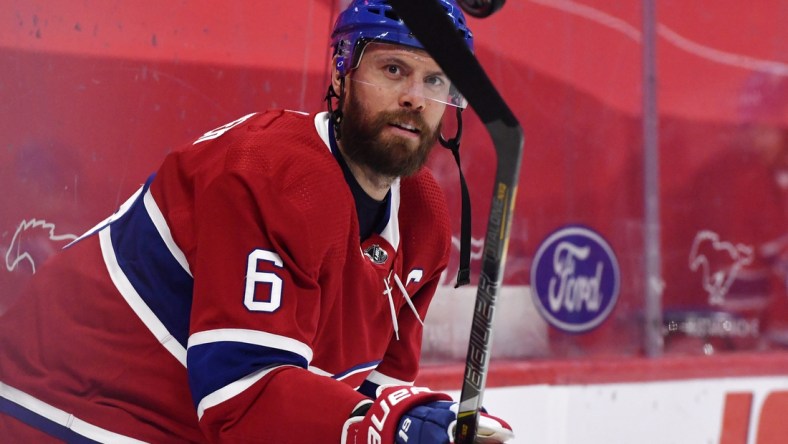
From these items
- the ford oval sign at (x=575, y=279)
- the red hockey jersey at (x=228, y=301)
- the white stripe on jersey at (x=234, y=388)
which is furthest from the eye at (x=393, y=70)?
the ford oval sign at (x=575, y=279)

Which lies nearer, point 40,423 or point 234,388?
point 234,388

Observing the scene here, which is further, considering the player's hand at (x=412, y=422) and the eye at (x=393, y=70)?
the eye at (x=393, y=70)

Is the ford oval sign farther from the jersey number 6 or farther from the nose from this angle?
the jersey number 6

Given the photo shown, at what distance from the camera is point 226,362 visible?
1.22 meters

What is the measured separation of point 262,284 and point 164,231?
0.72 feet

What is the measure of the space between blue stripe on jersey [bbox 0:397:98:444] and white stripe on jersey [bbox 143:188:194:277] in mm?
283

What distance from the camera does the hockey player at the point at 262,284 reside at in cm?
122

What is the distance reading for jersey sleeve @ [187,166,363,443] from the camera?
1206 mm

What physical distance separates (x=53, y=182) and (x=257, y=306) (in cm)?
80

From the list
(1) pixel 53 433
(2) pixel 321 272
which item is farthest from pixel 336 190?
(1) pixel 53 433

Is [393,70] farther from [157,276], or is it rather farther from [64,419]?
[64,419]

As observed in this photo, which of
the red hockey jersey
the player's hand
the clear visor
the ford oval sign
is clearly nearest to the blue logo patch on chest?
the red hockey jersey

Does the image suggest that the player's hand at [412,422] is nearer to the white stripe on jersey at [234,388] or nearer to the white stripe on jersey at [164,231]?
the white stripe on jersey at [234,388]

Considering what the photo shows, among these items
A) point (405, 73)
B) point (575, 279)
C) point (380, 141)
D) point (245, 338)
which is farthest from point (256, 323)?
point (575, 279)
